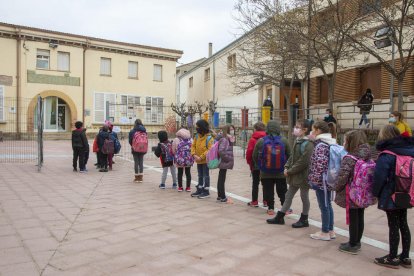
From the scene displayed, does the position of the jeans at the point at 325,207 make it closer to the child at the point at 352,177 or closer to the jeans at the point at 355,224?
the child at the point at 352,177

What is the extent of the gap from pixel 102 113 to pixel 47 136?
468 cm

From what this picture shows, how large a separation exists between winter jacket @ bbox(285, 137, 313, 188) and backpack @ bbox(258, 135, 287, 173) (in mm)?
589

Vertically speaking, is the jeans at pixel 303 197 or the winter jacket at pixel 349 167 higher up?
the winter jacket at pixel 349 167

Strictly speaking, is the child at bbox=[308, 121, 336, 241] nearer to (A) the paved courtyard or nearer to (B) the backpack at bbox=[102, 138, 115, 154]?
(A) the paved courtyard

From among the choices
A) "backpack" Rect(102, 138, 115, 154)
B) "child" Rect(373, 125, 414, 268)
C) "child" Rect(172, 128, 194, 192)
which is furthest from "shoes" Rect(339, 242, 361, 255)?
"backpack" Rect(102, 138, 115, 154)

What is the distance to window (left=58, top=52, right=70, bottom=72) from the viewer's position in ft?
91.3

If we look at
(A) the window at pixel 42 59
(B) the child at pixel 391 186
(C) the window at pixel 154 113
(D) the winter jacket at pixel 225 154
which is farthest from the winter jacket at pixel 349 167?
(A) the window at pixel 42 59

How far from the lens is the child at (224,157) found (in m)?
7.37

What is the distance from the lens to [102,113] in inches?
1160

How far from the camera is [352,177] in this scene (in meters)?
4.50

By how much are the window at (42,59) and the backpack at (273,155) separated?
24.8m

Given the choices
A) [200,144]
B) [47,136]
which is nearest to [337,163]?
[200,144]

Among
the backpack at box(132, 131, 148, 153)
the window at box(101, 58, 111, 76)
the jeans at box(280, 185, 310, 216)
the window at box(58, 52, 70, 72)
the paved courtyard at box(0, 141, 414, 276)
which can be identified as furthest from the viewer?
the window at box(101, 58, 111, 76)

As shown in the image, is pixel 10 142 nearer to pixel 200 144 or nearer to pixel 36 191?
pixel 36 191
